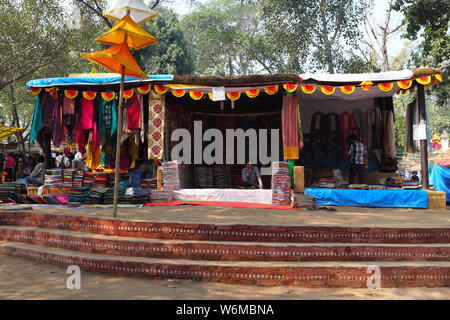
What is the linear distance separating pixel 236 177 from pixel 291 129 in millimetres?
3007

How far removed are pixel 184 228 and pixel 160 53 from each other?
20208 mm

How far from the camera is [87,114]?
8.54 meters

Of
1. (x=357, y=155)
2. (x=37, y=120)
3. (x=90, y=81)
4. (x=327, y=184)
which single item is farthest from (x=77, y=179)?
(x=357, y=155)

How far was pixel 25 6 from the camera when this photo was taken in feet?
52.4

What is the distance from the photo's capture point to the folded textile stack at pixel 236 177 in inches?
409

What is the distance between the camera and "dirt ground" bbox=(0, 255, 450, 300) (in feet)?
11.5

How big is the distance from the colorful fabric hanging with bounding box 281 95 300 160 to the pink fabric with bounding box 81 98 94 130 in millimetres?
4595

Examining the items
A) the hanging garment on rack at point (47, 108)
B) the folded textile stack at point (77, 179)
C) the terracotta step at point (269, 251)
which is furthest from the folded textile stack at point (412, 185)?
the hanging garment on rack at point (47, 108)

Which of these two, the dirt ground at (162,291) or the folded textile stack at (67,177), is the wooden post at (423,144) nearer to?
the dirt ground at (162,291)

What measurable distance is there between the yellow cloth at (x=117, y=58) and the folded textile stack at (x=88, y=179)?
10.4 ft

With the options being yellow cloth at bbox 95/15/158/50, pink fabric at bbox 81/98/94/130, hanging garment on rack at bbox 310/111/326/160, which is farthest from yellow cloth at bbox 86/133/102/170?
hanging garment on rack at bbox 310/111/326/160

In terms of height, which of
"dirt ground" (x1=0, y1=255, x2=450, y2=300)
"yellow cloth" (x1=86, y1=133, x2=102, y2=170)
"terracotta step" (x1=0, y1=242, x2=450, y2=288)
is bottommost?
"dirt ground" (x1=0, y1=255, x2=450, y2=300)

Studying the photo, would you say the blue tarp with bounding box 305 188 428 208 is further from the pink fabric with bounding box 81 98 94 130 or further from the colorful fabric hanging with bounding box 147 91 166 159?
the pink fabric with bounding box 81 98 94 130
